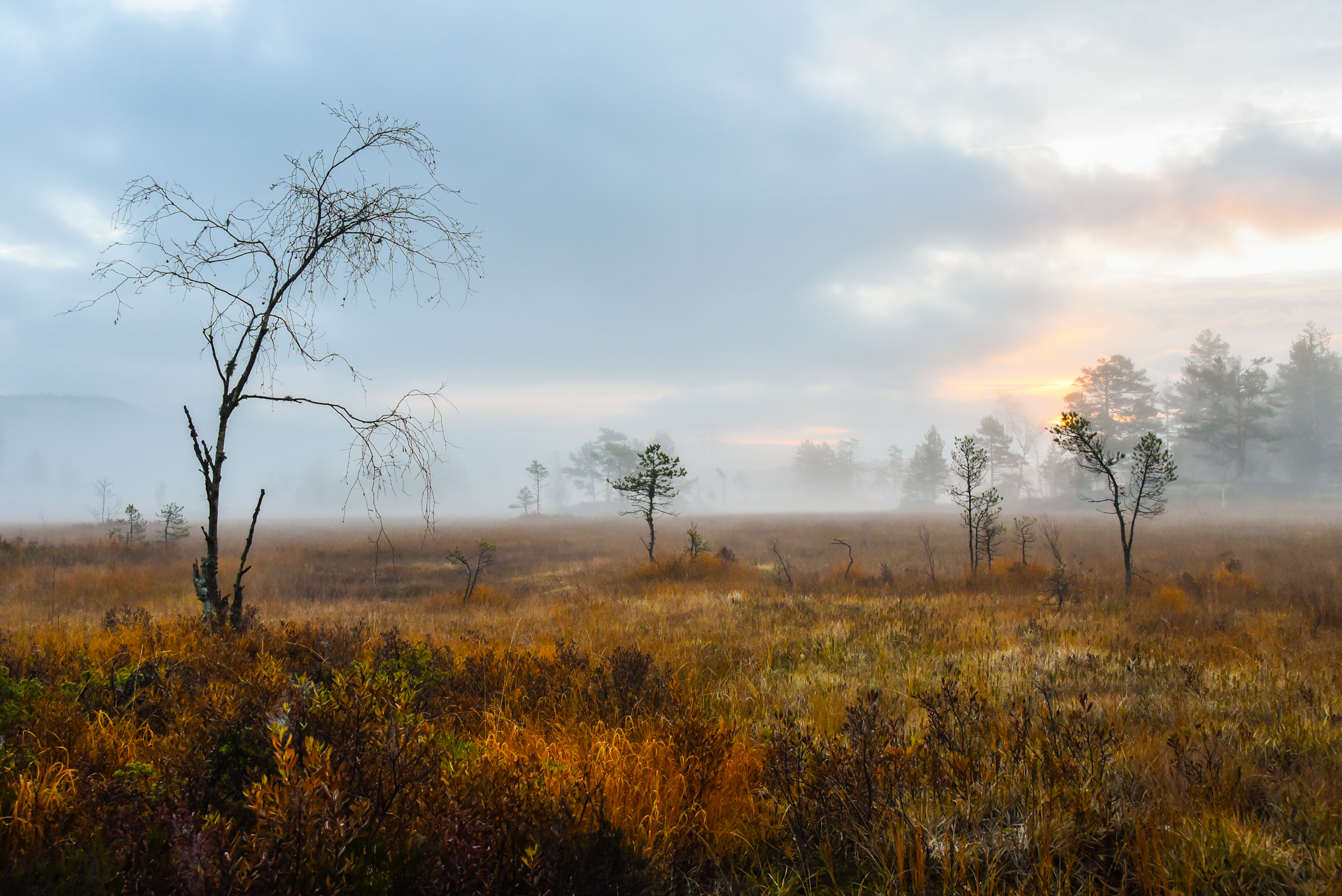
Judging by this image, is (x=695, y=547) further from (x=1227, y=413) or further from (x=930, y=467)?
(x=930, y=467)

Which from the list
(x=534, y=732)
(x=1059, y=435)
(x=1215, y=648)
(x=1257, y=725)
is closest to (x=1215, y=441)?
(x=1059, y=435)

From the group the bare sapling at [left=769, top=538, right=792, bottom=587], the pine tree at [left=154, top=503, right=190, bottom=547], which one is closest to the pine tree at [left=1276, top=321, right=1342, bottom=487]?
the bare sapling at [left=769, top=538, right=792, bottom=587]

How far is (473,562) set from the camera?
67.4 ft

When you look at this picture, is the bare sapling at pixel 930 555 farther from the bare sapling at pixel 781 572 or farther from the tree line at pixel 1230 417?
the tree line at pixel 1230 417

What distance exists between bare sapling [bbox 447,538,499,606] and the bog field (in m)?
5.47

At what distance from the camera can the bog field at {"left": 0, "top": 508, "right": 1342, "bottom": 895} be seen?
1960 mm

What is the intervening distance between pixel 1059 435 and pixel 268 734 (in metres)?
12.6

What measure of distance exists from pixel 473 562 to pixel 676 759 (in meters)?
19.1

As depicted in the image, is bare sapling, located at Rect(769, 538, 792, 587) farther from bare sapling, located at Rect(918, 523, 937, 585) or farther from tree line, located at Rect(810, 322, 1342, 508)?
tree line, located at Rect(810, 322, 1342, 508)

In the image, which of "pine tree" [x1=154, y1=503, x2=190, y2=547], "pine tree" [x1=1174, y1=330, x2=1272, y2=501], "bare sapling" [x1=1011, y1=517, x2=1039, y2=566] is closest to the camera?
"bare sapling" [x1=1011, y1=517, x2=1039, y2=566]

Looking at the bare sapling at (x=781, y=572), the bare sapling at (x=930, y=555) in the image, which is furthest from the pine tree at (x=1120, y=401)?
the bare sapling at (x=781, y=572)

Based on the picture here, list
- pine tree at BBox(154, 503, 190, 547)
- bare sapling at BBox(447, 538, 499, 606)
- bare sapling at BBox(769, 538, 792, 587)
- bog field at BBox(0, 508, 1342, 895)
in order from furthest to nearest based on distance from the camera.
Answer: pine tree at BBox(154, 503, 190, 547), bare sapling at BBox(769, 538, 792, 587), bare sapling at BBox(447, 538, 499, 606), bog field at BBox(0, 508, 1342, 895)

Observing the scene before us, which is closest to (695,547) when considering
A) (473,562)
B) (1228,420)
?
(473,562)

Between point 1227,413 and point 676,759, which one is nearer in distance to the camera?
point 676,759
